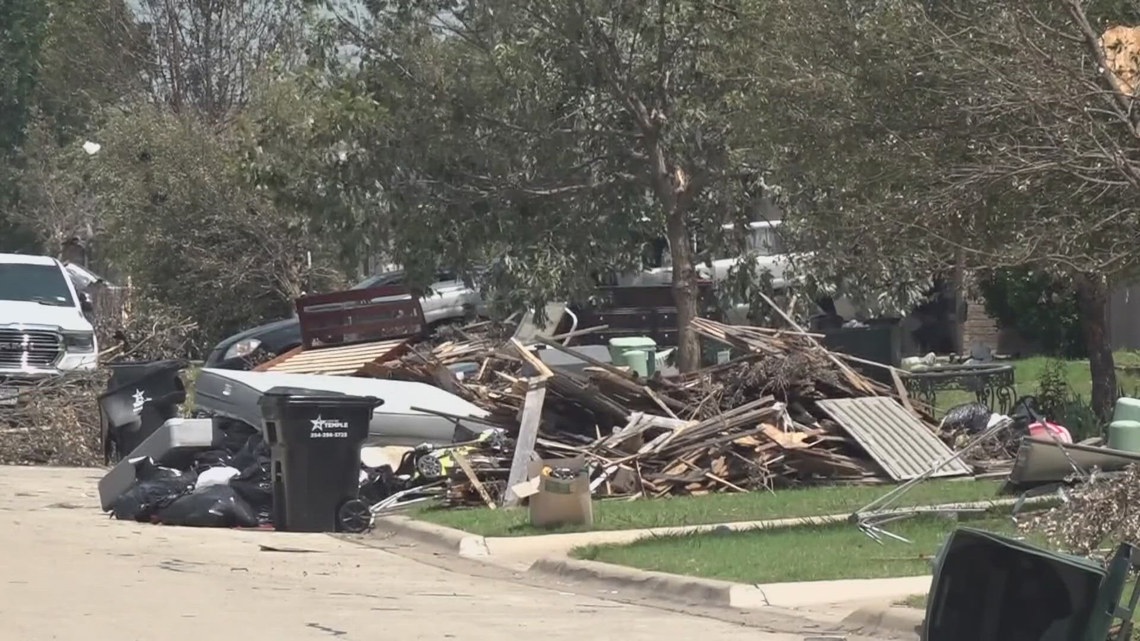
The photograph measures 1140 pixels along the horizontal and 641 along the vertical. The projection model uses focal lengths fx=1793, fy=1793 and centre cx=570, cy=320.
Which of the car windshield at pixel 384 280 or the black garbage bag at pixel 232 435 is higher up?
the car windshield at pixel 384 280

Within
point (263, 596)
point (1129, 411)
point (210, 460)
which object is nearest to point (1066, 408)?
point (1129, 411)

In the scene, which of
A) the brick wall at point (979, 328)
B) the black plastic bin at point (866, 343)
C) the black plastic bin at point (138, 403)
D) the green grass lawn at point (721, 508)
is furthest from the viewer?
the brick wall at point (979, 328)

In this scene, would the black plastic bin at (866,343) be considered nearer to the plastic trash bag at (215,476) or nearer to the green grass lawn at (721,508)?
the green grass lawn at (721,508)

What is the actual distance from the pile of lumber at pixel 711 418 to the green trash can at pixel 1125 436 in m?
2.65

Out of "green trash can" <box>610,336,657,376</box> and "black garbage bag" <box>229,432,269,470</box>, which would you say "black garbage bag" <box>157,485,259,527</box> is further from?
"green trash can" <box>610,336,657,376</box>

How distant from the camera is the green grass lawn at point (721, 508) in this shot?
14586 mm

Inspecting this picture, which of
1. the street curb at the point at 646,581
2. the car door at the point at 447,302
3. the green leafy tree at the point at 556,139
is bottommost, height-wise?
the street curb at the point at 646,581

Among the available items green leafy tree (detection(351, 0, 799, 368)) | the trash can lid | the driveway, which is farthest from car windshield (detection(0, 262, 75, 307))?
the driveway

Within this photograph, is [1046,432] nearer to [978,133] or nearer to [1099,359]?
[978,133]

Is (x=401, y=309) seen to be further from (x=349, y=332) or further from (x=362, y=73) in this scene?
(x=362, y=73)

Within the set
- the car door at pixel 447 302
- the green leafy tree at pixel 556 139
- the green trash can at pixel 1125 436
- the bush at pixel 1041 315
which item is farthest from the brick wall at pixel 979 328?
the green trash can at pixel 1125 436

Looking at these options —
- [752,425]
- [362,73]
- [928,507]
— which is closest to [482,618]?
[928,507]

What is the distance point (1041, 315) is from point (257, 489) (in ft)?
55.6

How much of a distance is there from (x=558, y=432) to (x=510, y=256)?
4788 mm
